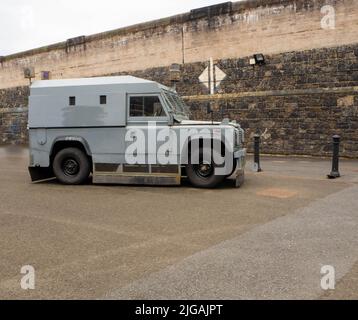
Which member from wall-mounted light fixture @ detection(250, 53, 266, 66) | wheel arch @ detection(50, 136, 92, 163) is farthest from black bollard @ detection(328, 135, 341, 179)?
wall-mounted light fixture @ detection(250, 53, 266, 66)

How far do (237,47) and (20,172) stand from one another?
428 inches

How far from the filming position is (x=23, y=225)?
595 centimetres

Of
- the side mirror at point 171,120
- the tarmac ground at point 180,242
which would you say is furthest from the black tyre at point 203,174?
the side mirror at point 171,120

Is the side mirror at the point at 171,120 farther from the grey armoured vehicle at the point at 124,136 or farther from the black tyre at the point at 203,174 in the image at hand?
the black tyre at the point at 203,174

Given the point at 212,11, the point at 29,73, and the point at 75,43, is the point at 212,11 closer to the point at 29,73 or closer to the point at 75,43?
the point at 75,43

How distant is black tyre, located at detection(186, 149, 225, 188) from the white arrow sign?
10.4 metres

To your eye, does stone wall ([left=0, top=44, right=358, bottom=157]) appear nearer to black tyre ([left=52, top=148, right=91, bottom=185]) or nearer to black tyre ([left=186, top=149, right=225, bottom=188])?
black tyre ([left=186, top=149, right=225, bottom=188])

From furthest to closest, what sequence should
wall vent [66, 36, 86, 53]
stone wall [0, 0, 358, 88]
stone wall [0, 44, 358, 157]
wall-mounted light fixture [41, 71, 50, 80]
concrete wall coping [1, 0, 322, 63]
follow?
wall-mounted light fixture [41, 71, 50, 80] → wall vent [66, 36, 86, 53] → concrete wall coping [1, 0, 322, 63] → stone wall [0, 0, 358, 88] → stone wall [0, 44, 358, 157]

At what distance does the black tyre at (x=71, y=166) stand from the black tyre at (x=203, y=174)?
8.35 feet

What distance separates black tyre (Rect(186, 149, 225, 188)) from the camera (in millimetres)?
8992

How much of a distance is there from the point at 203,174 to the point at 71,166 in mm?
3258
